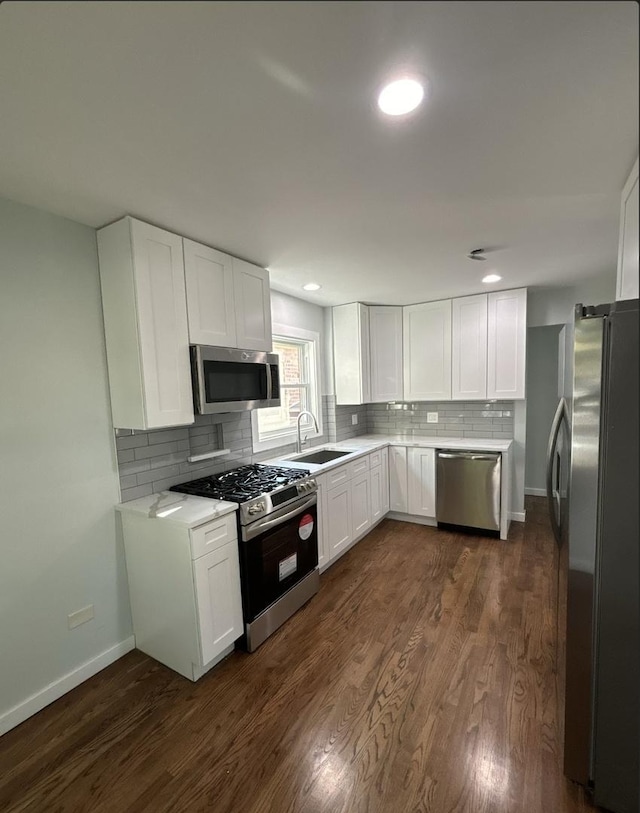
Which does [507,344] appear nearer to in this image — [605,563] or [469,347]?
[469,347]

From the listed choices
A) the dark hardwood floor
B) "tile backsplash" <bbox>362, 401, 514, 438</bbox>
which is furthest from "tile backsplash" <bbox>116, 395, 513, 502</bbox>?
the dark hardwood floor

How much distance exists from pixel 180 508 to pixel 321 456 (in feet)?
5.84

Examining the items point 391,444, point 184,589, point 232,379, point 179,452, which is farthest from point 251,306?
point 391,444

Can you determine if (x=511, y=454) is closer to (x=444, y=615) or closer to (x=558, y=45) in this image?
(x=444, y=615)

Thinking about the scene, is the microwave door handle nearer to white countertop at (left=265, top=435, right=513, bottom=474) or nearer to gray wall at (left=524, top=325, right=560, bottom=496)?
white countertop at (left=265, top=435, right=513, bottom=474)

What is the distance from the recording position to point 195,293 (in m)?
2.10

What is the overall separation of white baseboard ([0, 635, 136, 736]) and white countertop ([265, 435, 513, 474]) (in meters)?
1.56

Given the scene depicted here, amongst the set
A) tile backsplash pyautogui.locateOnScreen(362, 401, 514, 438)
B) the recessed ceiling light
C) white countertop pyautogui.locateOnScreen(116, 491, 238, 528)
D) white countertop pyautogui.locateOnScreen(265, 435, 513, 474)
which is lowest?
white countertop pyautogui.locateOnScreen(265, 435, 513, 474)

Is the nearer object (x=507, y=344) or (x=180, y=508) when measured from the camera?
(x=180, y=508)

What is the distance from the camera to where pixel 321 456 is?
11.6 ft

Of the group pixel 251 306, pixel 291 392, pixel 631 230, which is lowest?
pixel 291 392

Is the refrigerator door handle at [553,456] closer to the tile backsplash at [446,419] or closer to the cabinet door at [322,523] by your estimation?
the cabinet door at [322,523]

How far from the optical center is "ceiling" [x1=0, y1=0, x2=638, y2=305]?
0.82 m

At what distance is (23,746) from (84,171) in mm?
2474
